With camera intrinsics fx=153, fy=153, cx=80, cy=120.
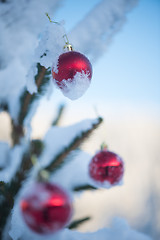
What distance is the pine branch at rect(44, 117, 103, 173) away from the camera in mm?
1251

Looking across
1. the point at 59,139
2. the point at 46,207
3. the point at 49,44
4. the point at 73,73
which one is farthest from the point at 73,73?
the point at 59,139

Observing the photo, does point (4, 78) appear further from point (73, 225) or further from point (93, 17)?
point (73, 225)

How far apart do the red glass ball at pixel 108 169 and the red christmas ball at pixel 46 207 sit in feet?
1.72

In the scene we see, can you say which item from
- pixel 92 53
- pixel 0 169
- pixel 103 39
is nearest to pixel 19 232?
pixel 0 169

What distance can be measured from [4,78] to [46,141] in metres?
0.73

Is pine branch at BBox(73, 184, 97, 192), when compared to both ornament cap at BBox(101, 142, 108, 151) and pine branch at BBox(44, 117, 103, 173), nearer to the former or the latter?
pine branch at BBox(44, 117, 103, 173)

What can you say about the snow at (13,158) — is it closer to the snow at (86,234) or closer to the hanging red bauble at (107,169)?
the snow at (86,234)

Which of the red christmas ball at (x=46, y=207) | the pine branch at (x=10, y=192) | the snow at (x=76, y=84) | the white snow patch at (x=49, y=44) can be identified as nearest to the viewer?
the red christmas ball at (x=46, y=207)

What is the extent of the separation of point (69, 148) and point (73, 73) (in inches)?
29.7

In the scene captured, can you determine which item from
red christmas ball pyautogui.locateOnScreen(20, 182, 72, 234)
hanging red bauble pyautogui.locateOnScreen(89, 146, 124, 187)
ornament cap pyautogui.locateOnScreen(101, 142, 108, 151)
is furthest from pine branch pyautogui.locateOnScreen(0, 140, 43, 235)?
ornament cap pyautogui.locateOnScreen(101, 142, 108, 151)

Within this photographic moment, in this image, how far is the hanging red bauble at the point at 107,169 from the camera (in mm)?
1119

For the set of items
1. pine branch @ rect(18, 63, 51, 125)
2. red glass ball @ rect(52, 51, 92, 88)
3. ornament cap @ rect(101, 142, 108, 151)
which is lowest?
ornament cap @ rect(101, 142, 108, 151)

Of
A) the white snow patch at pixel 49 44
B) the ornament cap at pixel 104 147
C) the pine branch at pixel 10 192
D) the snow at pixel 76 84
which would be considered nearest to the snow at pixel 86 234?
the pine branch at pixel 10 192

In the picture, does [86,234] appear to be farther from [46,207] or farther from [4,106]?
[4,106]
